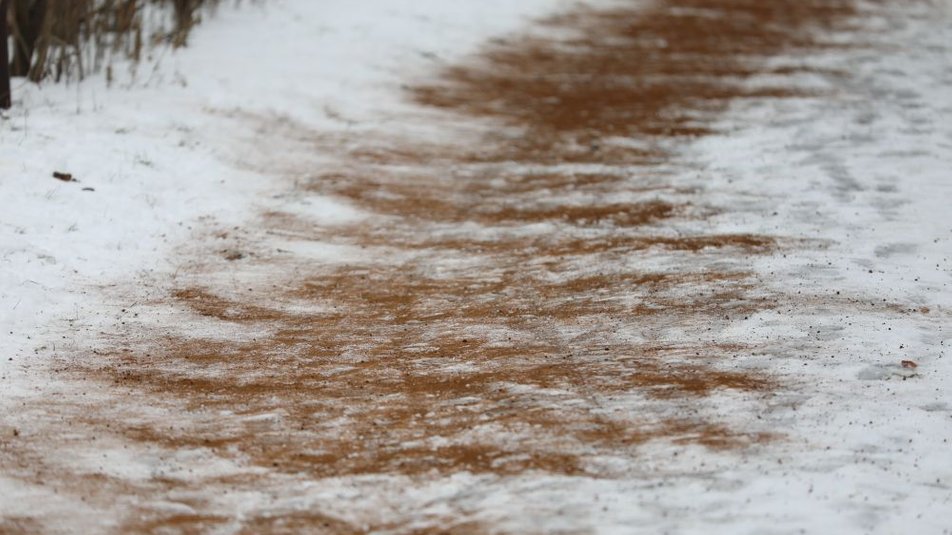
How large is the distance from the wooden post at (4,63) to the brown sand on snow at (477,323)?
8.70 ft

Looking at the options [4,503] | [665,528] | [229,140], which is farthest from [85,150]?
[665,528]

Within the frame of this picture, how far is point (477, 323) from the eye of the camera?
20.5 feet

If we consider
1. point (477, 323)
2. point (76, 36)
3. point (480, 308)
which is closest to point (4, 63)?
point (76, 36)

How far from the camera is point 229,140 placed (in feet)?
30.6

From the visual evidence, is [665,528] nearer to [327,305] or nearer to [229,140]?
[327,305]

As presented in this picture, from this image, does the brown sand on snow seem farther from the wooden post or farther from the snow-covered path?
the wooden post

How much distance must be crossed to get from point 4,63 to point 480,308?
4898mm

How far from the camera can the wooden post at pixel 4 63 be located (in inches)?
332

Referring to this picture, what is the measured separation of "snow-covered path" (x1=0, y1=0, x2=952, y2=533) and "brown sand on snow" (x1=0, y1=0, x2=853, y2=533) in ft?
0.07

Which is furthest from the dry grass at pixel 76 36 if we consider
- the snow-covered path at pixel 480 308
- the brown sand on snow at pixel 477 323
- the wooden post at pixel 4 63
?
the brown sand on snow at pixel 477 323

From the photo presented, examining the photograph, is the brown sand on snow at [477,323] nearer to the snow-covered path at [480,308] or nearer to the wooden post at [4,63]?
the snow-covered path at [480,308]

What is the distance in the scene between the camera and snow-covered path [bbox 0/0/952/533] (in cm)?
442

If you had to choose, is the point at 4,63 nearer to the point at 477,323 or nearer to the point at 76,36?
the point at 76,36

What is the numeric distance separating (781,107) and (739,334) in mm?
5960
